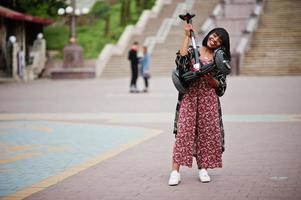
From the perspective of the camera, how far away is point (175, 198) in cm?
642

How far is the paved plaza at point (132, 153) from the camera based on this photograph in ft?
22.5

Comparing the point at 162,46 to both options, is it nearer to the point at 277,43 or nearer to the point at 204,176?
the point at 277,43

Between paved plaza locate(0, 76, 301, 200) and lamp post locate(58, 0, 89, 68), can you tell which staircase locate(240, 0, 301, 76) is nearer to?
lamp post locate(58, 0, 89, 68)

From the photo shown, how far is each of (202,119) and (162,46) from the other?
1268 inches

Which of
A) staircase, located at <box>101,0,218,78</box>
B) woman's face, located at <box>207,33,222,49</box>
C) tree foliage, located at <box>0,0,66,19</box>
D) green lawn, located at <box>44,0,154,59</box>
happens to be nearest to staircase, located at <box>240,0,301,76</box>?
staircase, located at <box>101,0,218,78</box>

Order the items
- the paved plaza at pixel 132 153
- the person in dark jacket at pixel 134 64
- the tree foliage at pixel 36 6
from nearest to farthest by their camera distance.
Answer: the paved plaza at pixel 132 153 < the person in dark jacket at pixel 134 64 < the tree foliage at pixel 36 6

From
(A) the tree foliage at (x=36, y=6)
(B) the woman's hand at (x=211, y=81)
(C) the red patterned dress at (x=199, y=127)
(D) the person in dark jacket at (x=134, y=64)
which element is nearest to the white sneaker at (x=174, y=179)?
(C) the red patterned dress at (x=199, y=127)

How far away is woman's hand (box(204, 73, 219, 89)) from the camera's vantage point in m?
7.20

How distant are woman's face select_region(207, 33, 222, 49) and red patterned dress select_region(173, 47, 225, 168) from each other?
14.3 inches

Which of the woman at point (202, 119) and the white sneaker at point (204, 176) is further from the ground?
the woman at point (202, 119)

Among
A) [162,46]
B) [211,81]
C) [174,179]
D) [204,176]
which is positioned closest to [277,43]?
[162,46]

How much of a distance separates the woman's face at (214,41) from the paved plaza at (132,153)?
4.72 feet

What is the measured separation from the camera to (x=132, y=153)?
31.0 feet

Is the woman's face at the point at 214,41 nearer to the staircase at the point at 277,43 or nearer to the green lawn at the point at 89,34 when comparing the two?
the staircase at the point at 277,43
